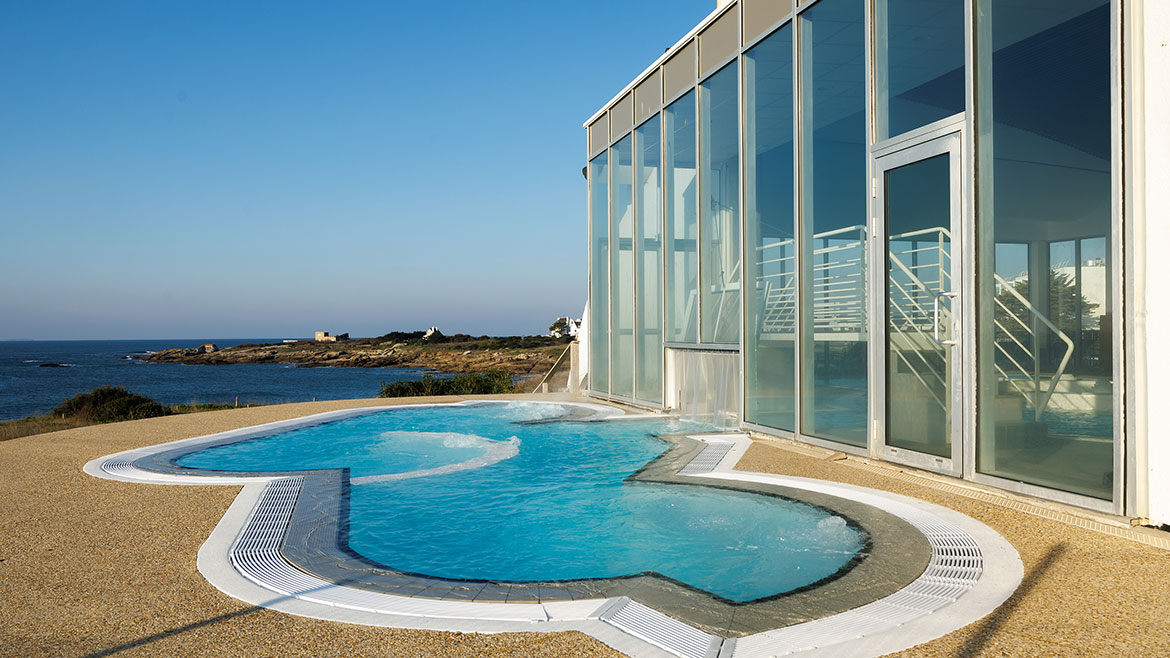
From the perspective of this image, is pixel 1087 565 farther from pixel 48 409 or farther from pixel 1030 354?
pixel 48 409

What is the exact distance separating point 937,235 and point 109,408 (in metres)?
15.2

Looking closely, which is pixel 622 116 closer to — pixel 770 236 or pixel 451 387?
pixel 770 236

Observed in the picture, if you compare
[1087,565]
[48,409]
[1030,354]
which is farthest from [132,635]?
[48,409]

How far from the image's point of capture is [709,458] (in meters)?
6.29

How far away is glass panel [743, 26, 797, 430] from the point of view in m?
7.15

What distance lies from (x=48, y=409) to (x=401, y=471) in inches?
1173

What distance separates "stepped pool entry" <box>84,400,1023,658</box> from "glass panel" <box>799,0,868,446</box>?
1.07 metres

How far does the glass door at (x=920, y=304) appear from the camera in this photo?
5.03 m

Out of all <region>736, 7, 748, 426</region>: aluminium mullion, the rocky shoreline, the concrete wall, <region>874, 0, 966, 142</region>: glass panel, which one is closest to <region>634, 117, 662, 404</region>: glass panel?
<region>736, 7, 748, 426</region>: aluminium mullion

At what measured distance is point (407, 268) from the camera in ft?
→ 97.7

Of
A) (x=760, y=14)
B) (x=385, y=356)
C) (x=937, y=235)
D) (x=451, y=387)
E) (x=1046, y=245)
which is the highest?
(x=760, y=14)

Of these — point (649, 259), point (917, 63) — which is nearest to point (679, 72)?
point (649, 259)

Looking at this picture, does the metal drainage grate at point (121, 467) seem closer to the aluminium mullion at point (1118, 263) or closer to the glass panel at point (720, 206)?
the glass panel at point (720, 206)

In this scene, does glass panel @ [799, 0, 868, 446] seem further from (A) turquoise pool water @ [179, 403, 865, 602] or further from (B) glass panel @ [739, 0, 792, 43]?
(A) turquoise pool water @ [179, 403, 865, 602]
